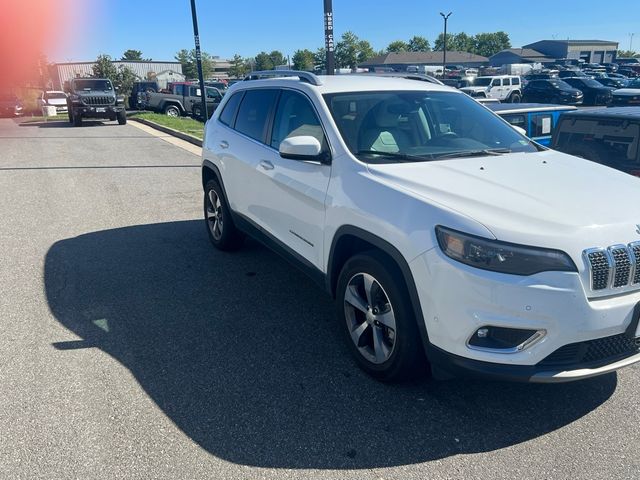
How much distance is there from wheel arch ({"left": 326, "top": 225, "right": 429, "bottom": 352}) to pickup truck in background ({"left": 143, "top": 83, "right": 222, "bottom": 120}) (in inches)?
883

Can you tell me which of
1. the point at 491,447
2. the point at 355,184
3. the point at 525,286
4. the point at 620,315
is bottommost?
the point at 491,447

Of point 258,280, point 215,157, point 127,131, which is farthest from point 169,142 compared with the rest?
point 258,280

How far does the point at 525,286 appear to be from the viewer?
2.39m

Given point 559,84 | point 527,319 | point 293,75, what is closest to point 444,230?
point 527,319

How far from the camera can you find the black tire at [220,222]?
534 centimetres

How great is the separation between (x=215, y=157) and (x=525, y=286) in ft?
12.3

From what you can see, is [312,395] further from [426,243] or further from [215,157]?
[215,157]

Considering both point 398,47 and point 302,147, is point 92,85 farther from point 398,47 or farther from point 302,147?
point 398,47

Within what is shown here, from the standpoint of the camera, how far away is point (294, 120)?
4039 mm

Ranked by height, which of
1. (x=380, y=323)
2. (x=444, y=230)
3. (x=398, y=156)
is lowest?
(x=380, y=323)

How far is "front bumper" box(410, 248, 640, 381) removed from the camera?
2393 mm

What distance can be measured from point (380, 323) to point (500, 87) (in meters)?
30.1

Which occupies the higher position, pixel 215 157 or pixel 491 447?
pixel 215 157

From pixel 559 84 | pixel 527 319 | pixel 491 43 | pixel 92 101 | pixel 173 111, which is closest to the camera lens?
pixel 527 319
